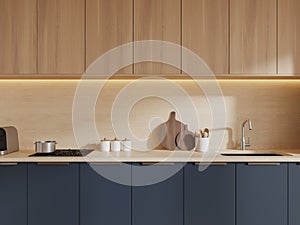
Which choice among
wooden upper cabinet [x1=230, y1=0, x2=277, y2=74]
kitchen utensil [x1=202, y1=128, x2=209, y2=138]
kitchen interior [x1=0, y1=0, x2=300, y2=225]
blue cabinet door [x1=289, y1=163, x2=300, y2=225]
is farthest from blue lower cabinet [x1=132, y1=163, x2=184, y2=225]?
wooden upper cabinet [x1=230, y1=0, x2=277, y2=74]

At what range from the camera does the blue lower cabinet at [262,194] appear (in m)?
2.92

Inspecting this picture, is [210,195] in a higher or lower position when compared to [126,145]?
lower

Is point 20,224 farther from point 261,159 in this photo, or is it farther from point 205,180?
point 261,159

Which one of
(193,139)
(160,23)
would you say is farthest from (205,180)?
(160,23)

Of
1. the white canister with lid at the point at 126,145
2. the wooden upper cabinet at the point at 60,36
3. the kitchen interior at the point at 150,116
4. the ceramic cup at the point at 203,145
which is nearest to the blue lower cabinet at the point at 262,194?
the kitchen interior at the point at 150,116

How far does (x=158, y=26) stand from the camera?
3186 millimetres

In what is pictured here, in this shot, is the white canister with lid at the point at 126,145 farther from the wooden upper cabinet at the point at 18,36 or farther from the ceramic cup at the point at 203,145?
the wooden upper cabinet at the point at 18,36

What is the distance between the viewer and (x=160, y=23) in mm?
3188

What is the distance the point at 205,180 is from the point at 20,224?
1.40m

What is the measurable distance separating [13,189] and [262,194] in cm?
183

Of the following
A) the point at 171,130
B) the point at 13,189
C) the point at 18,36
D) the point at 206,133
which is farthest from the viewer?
the point at 171,130

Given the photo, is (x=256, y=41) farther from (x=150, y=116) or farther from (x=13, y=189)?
(x=13, y=189)

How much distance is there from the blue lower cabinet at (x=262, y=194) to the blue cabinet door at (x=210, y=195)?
0.07 meters

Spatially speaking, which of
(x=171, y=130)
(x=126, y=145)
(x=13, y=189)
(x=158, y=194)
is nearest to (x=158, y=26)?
(x=171, y=130)
